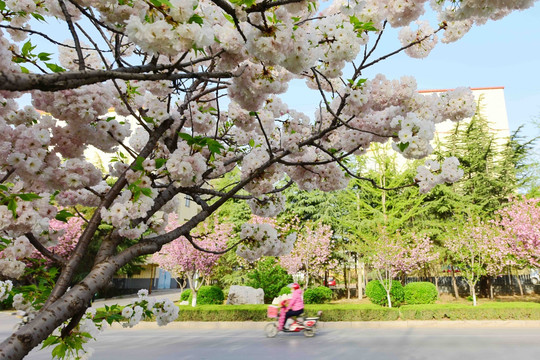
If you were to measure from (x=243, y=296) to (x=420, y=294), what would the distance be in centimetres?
902

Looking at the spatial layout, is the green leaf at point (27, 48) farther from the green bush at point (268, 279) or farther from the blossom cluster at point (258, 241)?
the green bush at point (268, 279)

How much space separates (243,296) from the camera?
19.1 metres

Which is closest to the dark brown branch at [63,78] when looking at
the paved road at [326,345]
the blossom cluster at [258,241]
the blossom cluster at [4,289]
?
the blossom cluster at [258,241]

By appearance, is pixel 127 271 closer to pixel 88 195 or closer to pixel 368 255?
pixel 368 255

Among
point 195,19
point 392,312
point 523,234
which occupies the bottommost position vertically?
point 392,312

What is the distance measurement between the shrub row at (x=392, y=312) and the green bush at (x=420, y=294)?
13.5 ft

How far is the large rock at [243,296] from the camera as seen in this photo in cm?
1899

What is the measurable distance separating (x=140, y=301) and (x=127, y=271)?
88.0ft

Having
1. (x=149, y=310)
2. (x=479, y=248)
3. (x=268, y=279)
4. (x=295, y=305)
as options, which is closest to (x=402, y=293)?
(x=479, y=248)

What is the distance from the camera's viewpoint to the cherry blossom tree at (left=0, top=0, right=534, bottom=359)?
76.9 inches

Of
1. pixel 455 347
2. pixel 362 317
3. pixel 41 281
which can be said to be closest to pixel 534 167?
pixel 362 317

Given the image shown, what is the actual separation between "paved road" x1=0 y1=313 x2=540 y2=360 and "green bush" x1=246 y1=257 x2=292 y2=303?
26.8 feet

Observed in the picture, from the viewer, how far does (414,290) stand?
19.4 m

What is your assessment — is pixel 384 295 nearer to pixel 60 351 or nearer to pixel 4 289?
pixel 4 289
